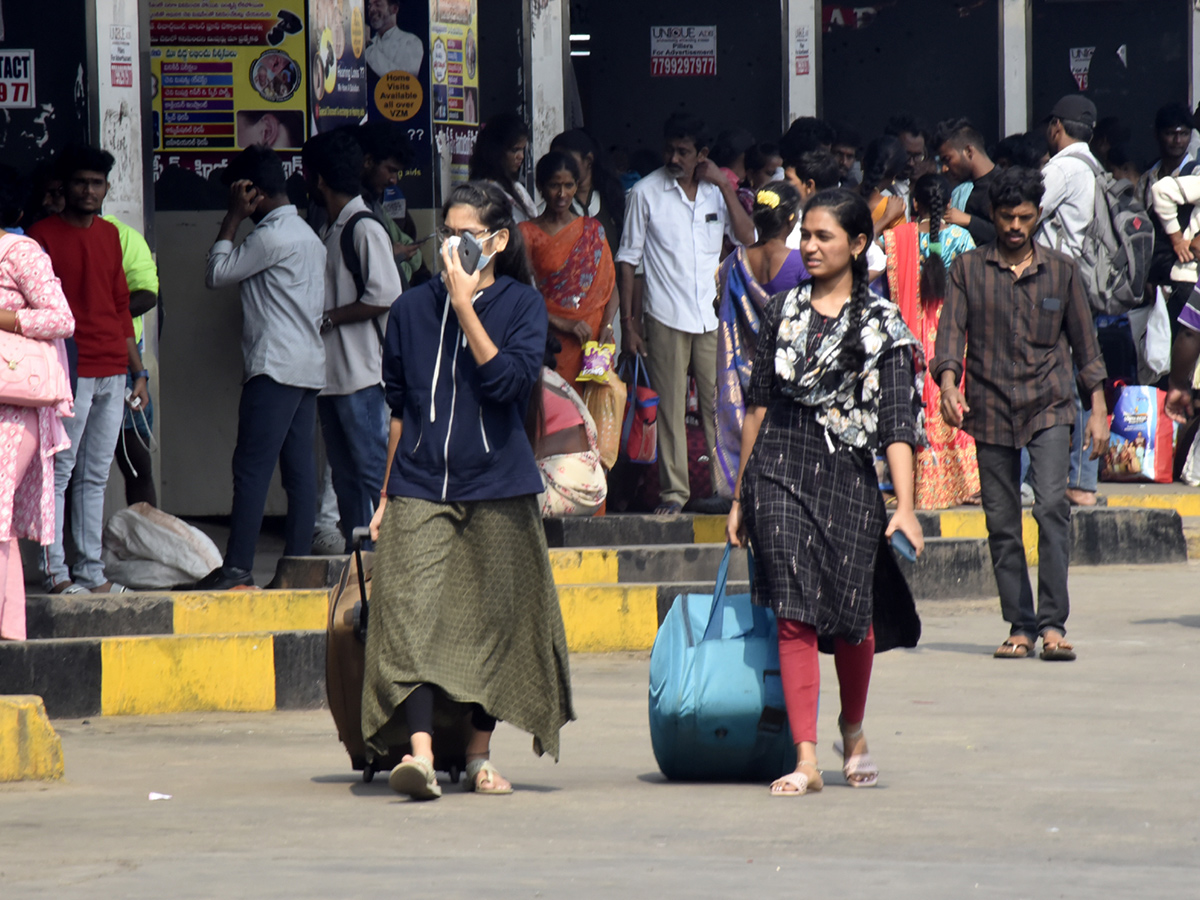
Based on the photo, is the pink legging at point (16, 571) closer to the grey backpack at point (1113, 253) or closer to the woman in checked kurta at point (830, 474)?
the woman in checked kurta at point (830, 474)

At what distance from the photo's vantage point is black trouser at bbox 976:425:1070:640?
734 cm

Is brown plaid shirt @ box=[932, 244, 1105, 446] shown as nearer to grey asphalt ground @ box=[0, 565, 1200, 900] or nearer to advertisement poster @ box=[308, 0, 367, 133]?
grey asphalt ground @ box=[0, 565, 1200, 900]

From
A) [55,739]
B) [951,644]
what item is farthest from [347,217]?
[55,739]

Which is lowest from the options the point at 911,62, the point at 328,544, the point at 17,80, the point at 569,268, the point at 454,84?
the point at 328,544

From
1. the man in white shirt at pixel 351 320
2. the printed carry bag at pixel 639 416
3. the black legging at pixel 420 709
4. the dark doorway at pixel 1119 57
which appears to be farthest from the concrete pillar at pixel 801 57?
the black legging at pixel 420 709

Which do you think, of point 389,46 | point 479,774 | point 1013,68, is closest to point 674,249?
point 389,46

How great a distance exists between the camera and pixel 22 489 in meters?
6.48

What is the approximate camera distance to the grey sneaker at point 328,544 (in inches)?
369

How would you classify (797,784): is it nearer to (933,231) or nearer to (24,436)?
(24,436)

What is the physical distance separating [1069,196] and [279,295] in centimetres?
424

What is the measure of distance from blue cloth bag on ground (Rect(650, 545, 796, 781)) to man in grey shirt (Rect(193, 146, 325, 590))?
3150mm

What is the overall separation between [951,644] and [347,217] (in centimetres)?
299

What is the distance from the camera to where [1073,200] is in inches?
→ 407

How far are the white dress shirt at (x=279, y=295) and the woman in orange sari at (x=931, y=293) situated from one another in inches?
118
